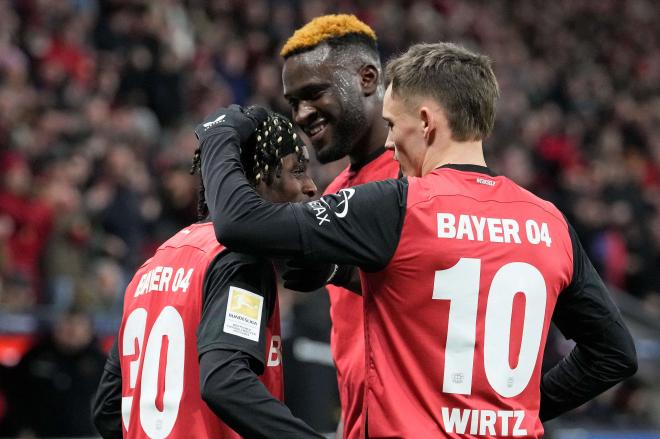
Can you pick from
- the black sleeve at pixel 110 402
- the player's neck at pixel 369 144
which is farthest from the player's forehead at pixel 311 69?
the black sleeve at pixel 110 402

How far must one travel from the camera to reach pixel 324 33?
161 inches

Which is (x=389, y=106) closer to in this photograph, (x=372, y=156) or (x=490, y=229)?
(x=490, y=229)

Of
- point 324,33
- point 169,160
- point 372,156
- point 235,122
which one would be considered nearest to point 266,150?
point 235,122

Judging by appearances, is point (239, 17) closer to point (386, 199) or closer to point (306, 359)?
point (306, 359)

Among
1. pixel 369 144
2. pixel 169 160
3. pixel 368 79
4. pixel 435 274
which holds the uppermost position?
pixel 368 79

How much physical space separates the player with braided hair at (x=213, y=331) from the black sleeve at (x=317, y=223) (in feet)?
0.54

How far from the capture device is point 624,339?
3342mm

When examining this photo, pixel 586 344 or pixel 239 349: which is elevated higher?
pixel 239 349

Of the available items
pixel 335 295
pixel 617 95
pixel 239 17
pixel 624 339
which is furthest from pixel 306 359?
pixel 617 95

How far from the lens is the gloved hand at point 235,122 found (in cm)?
309

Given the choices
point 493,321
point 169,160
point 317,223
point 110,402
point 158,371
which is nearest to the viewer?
point 317,223

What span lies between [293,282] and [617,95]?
577 inches

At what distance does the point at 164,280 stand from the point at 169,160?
23.5ft

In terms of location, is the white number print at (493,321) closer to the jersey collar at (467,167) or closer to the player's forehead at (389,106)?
the jersey collar at (467,167)
